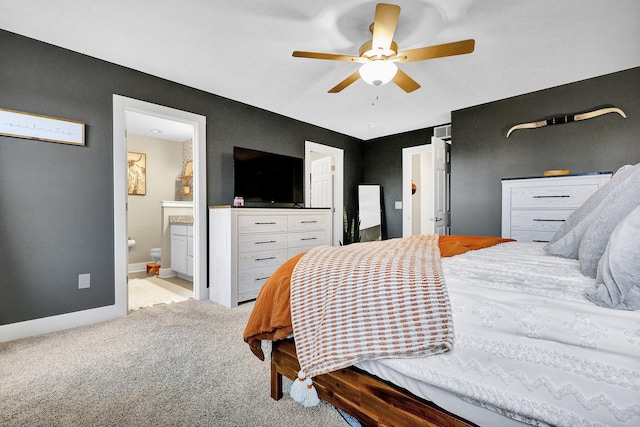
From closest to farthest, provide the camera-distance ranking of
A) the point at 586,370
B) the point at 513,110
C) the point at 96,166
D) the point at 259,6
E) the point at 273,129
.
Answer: the point at 586,370
the point at 259,6
the point at 96,166
the point at 513,110
the point at 273,129

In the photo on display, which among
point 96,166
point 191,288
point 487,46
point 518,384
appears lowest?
point 191,288

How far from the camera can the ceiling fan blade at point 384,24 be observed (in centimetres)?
171

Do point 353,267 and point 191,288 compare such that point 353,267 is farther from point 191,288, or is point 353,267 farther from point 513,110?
point 513,110

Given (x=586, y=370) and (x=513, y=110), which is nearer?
(x=586, y=370)

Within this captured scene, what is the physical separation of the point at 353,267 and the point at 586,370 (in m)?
0.73

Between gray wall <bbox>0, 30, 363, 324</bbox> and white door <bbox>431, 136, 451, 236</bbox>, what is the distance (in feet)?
11.5

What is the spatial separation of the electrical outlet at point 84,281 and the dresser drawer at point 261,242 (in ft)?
4.32

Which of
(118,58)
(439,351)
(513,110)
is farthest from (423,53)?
(118,58)

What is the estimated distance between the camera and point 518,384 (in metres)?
0.84

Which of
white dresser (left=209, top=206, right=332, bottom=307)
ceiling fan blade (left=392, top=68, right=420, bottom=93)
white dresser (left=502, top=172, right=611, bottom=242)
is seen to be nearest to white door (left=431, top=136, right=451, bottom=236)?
white dresser (left=502, top=172, right=611, bottom=242)

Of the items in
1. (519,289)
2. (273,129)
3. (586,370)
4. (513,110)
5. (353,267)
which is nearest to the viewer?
(586,370)

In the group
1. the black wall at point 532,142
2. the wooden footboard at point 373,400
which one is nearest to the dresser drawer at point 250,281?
the wooden footboard at point 373,400

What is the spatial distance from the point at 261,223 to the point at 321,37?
1.89 meters

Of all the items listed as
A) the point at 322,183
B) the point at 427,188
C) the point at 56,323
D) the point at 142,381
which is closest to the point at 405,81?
the point at 142,381
